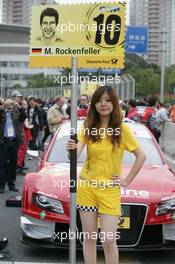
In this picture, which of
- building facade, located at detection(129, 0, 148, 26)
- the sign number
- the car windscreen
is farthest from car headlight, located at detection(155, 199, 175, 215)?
building facade, located at detection(129, 0, 148, 26)

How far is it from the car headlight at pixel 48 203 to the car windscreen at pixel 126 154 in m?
1.21

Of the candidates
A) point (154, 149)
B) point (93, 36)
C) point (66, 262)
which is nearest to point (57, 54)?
point (93, 36)

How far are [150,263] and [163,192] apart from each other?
75 cm

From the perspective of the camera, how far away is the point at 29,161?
15.0 meters

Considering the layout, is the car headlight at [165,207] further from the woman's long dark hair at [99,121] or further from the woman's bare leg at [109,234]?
the woman's long dark hair at [99,121]

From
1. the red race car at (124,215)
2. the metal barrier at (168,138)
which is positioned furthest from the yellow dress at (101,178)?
the metal barrier at (168,138)

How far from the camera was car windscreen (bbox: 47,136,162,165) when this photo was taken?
707cm

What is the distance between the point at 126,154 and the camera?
286 inches

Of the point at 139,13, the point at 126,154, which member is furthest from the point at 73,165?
the point at 139,13

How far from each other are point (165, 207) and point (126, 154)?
1.62 meters

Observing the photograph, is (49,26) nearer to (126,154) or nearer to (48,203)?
(48,203)

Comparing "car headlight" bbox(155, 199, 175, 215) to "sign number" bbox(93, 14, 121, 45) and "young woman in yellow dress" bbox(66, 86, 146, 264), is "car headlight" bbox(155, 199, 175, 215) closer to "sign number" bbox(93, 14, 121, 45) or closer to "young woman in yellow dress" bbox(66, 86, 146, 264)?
"young woman in yellow dress" bbox(66, 86, 146, 264)

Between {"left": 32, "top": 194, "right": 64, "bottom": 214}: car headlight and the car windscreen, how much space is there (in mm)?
1210

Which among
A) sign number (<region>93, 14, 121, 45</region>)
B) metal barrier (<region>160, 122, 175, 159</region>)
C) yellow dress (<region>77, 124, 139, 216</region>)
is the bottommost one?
metal barrier (<region>160, 122, 175, 159</region>)
